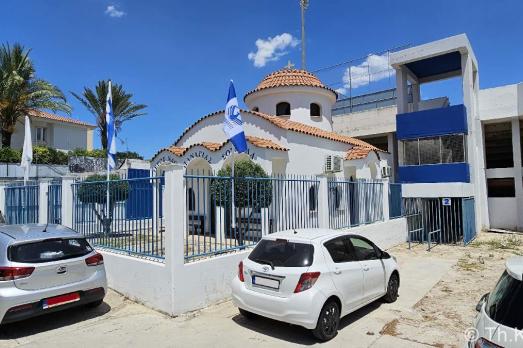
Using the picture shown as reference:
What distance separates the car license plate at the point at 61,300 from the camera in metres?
5.81

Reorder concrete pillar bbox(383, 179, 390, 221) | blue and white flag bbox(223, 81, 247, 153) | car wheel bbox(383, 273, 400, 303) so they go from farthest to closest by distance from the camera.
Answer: concrete pillar bbox(383, 179, 390, 221) < blue and white flag bbox(223, 81, 247, 153) < car wheel bbox(383, 273, 400, 303)

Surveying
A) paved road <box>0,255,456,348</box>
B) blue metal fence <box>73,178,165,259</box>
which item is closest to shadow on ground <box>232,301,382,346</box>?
paved road <box>0,255,456,348</box>

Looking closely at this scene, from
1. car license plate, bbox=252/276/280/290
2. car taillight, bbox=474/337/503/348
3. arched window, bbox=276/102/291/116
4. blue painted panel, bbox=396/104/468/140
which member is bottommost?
car license plate, bbox=252/276/280/290

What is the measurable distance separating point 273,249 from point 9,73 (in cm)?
2796

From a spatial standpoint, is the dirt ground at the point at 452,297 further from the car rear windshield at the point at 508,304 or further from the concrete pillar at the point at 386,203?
the car rear windshield at the point at 508,304

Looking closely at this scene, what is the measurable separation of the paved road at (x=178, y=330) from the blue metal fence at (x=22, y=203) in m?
6.18

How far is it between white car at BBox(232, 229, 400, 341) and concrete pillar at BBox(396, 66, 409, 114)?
644 inches

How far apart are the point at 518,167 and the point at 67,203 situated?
71.7 ft

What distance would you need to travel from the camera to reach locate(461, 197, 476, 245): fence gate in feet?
51.8

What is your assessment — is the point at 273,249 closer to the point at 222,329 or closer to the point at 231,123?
the point at 222,329

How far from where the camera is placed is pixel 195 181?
24.8 ft

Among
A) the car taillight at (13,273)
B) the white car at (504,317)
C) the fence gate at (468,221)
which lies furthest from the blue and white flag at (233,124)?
the fence gate at (468,221)

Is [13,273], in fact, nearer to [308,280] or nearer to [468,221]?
[308,280]

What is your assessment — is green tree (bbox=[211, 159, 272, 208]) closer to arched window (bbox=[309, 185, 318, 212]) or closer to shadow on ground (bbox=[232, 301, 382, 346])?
arched window (bbox=[309, 185, 318, 212])
